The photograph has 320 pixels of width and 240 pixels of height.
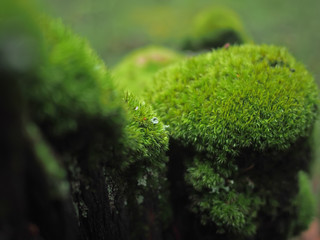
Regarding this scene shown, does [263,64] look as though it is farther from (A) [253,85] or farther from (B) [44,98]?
(B) [44,98]

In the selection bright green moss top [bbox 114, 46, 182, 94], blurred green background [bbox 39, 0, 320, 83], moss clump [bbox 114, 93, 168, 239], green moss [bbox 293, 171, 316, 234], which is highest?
blurred green background [bbox 39, 0, 320, 83]

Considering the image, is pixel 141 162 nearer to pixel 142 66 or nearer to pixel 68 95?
pixel 68 95

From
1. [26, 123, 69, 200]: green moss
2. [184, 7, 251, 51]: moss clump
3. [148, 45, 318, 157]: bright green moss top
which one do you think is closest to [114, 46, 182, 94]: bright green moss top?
[184, 7, 251, 51]: moss clump

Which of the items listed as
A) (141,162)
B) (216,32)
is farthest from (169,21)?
(141,162)

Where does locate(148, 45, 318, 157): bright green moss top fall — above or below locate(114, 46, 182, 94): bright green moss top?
below

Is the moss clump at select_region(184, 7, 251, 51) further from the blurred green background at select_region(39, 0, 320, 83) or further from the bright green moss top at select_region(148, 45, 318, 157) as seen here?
the bright green moss top at select_region(148, 45, 318, 157)

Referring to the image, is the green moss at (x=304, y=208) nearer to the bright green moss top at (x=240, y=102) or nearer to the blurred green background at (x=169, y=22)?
the bright green moss top at (x=240, y=102)

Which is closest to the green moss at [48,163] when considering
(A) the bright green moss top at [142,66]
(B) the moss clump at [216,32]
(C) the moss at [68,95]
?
(C) the moss at [68,95]
